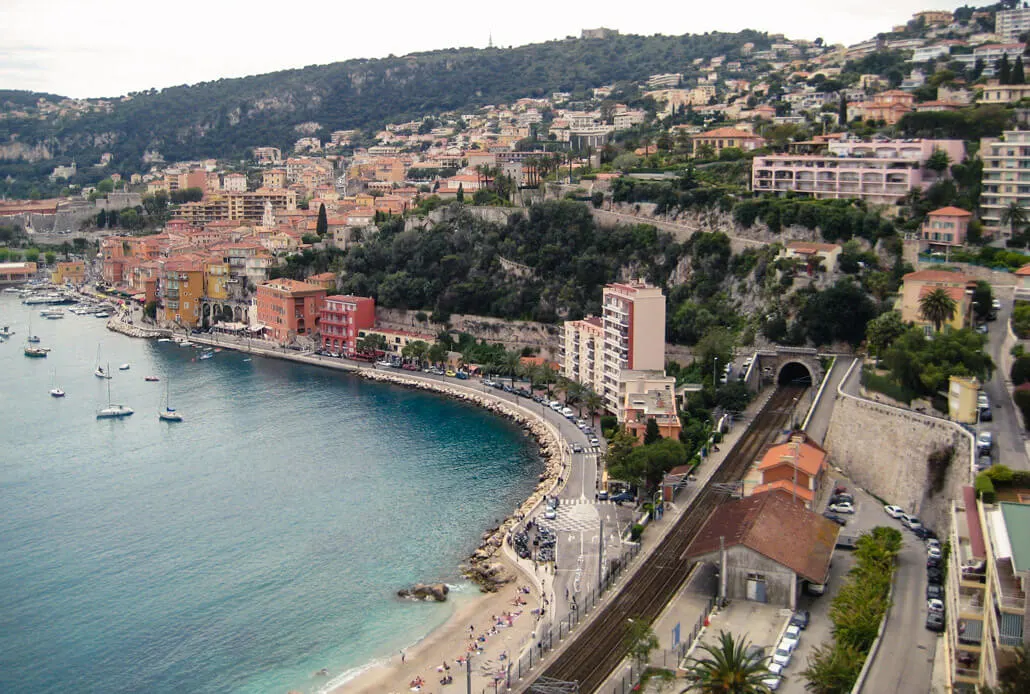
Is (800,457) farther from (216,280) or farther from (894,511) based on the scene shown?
(216,280)

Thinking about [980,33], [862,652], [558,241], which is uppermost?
[980,33]

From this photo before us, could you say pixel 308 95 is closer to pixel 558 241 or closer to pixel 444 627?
pixel 558 241

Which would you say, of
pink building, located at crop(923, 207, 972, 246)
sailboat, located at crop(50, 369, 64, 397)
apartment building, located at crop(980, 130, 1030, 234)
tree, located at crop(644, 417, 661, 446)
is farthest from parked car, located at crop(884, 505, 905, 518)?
sailboat, located at crop(50, 369, 64, 397)

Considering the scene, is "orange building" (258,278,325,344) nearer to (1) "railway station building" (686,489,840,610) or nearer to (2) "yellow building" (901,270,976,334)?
(2) "yellow building" (901,270,976,334)

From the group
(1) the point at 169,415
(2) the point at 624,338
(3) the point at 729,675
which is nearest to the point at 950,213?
(2) the point at 624,338

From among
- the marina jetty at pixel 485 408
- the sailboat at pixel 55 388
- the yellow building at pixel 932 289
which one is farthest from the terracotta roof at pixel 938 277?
the sailboat at pixel 55 388

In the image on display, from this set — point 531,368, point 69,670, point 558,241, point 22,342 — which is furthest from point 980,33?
point 69,670
